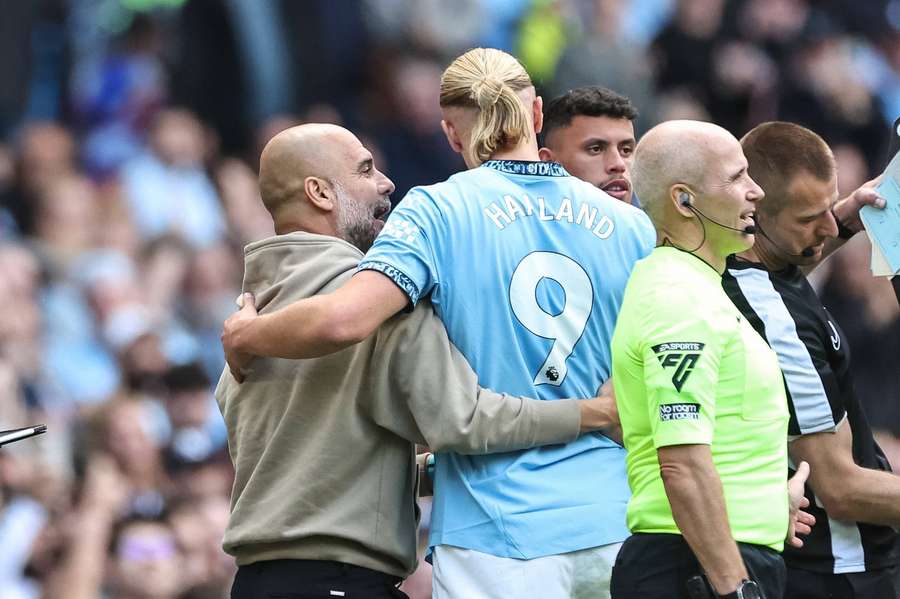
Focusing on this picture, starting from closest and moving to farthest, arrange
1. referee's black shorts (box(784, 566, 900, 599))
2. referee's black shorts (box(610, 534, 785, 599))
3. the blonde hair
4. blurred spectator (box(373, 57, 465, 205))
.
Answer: referee's black shorts (box(610, 534, 785, 599)) → the blonde hair → referee's black shorts (box(784, 566, 900, 599)) → blurred spectator (box(373, 57, 465, 205))

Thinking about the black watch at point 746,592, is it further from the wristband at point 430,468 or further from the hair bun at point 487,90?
the hair bun at point 487,90

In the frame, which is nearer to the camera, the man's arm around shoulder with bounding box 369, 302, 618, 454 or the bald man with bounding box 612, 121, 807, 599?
the bald man with bounding box 612, 121, 807, 599

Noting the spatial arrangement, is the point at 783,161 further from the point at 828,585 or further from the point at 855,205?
the point at 828,585

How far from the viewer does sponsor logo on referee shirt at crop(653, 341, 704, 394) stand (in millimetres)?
3148

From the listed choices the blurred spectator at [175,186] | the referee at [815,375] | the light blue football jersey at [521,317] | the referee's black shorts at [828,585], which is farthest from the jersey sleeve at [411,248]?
the blurred spectator at [175,186]

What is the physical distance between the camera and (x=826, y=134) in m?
11.1

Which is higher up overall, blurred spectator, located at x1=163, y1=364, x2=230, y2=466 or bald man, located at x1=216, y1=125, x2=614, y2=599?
bald man, located at x1=216, y1=125, x2=614, y2=599

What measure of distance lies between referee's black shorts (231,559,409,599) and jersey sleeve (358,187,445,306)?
65cm

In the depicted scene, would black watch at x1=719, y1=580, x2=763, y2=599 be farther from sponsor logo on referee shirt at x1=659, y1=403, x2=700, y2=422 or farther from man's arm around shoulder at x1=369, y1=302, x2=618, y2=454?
man's arm around shoulder at x1=369, y1=302, x2=618, y2=454

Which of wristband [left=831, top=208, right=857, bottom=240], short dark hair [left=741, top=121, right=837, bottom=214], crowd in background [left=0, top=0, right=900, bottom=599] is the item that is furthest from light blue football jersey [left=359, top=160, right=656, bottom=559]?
crowd in background [left=0, top=0, right=900, bottom=599]

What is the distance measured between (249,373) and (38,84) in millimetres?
4895

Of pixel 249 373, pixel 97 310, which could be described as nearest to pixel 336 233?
pixel 249 373

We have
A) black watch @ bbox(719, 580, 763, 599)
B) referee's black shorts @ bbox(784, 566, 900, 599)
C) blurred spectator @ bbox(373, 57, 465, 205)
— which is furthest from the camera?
blurred spectator @ bbox(373, 57, 465, 205)

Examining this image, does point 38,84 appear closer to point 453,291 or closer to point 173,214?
point 173,214
